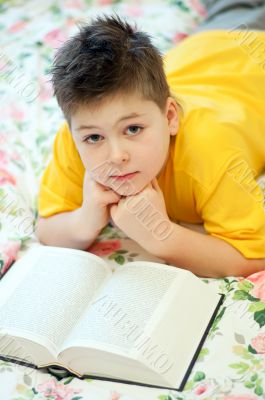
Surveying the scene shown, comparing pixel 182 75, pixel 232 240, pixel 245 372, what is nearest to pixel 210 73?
pixel 182 75

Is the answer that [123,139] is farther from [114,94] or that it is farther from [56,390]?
[56,390]

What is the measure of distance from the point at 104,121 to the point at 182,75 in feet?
1.54

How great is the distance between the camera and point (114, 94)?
923 millimetres

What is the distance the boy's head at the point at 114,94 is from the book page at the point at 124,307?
0.15 meters

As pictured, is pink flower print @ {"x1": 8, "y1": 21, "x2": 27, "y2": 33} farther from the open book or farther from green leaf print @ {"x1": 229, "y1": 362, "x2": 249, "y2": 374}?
green leaf print @ {"x1": 229, "y1": 362, "x2": 249, "y2": 374}

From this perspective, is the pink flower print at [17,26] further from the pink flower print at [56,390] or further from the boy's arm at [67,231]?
the pink flower print at [56,390]

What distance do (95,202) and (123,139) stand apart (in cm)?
15

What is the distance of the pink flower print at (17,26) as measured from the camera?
180 centimetres

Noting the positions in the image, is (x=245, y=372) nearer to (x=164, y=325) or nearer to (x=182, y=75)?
(x=164, y=325)

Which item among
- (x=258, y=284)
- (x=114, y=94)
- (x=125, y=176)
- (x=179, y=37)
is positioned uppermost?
(x=114, y=94)

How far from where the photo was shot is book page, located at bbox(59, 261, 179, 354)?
0.87m

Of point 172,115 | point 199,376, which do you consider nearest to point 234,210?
point 172,115

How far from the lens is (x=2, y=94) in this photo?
5.08 feet

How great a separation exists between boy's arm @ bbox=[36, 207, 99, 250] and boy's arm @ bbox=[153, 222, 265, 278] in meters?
0.14
